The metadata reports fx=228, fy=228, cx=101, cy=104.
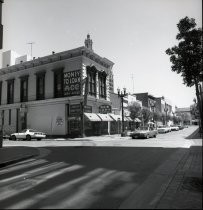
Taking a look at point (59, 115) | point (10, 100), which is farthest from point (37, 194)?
point (10, 100)

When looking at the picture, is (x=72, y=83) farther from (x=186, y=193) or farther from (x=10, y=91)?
(x=186, y=193)

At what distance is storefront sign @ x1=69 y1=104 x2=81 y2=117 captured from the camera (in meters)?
27.4

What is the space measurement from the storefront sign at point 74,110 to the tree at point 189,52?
23.0 meters

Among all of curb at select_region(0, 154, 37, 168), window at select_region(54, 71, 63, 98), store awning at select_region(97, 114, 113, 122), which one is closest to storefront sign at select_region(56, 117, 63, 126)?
window at select_region(54, 71, 63, 98)

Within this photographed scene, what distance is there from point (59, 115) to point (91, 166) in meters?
21.1

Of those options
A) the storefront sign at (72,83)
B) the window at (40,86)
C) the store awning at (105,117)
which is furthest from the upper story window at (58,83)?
the store awning at (105,117)

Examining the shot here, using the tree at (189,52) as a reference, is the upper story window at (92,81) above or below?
above

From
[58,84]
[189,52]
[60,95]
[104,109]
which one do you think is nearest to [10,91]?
[58,84]

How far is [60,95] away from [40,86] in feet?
13.3

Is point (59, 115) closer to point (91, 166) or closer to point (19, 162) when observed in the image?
point (19, 162)

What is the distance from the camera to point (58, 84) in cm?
3044

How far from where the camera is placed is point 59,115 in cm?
2934

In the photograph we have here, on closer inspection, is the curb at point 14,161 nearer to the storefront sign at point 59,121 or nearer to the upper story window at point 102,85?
the storefront sign at point 59,121

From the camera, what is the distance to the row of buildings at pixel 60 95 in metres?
28.4
